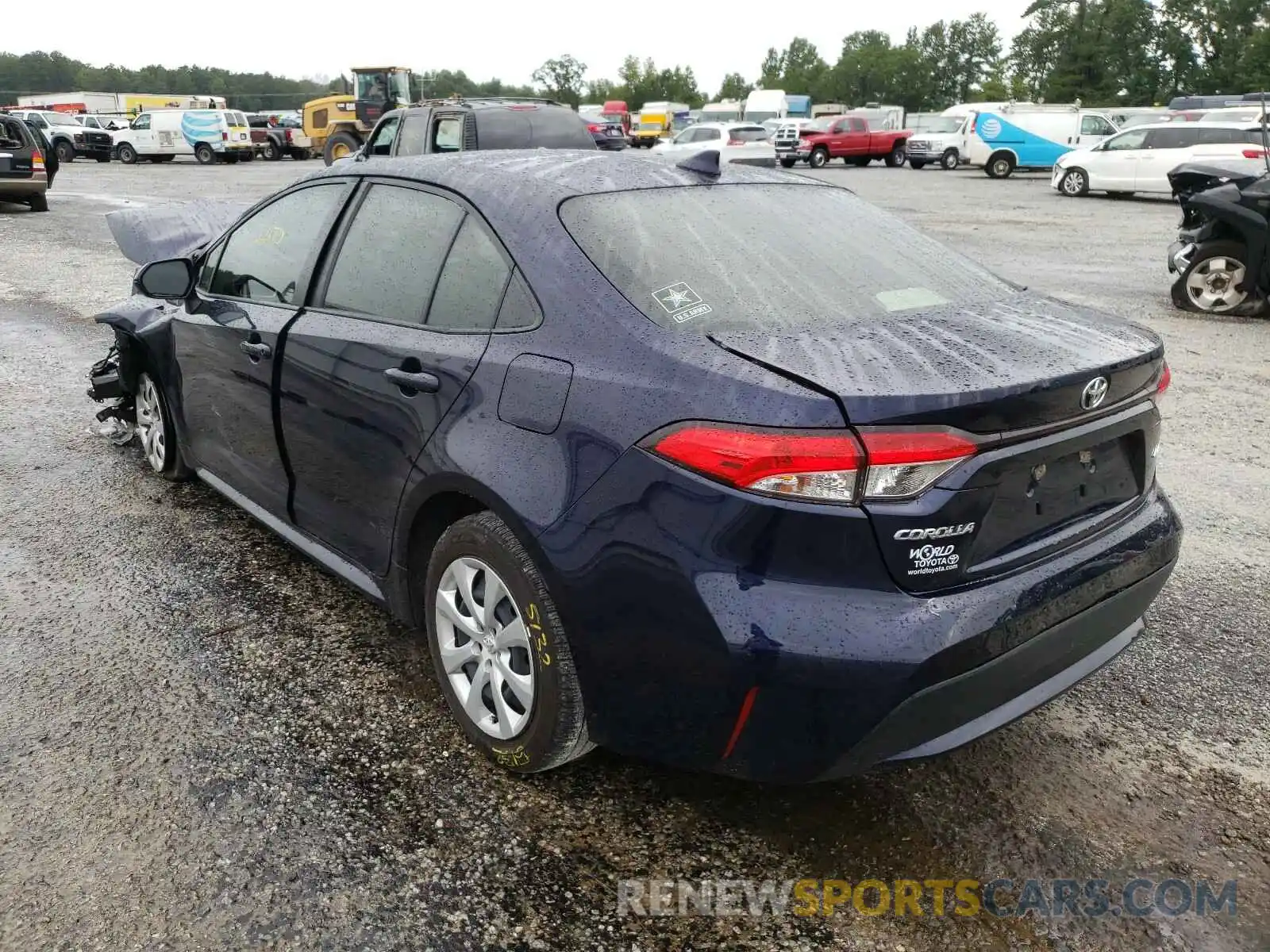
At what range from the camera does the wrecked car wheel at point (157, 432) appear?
15.3 feet

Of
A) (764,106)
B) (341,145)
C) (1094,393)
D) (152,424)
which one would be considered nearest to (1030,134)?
(341,145)

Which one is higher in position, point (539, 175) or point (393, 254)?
point (539, 175)

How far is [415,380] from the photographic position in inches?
107

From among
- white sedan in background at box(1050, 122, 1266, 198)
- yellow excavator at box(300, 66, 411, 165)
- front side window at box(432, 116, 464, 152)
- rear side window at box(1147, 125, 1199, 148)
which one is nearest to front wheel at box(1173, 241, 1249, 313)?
front side window at box(432, 116, 464, 152)

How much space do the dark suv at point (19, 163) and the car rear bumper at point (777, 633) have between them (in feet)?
61.2

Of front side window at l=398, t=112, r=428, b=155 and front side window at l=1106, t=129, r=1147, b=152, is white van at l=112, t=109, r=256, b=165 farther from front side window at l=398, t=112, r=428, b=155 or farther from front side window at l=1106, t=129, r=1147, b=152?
front side window at l=1106, t=129, r=1147, b=152

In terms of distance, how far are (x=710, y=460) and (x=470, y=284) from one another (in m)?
1.00

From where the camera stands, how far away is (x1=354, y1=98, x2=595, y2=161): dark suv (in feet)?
43.7

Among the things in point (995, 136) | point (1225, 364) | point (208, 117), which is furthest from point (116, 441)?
point (208, 117)

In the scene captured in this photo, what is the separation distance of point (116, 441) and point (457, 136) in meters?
8.96

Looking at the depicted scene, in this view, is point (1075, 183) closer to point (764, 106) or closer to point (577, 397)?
point (577, 397)

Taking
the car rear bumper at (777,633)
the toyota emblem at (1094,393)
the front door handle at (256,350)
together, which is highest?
the toyota emblem at (1094,393)

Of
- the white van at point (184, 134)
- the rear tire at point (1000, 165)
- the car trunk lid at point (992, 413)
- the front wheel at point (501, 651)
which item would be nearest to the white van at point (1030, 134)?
the rear tire at point (1000, 165)

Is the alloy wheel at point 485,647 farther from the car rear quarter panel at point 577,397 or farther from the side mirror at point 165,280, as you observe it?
the side mirror at point 165,280
